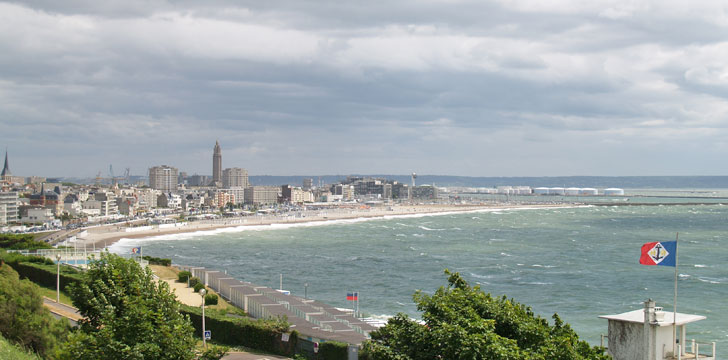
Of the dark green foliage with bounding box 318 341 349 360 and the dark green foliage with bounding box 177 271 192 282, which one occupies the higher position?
the dark green foliage with bounding box 318 341 349 360

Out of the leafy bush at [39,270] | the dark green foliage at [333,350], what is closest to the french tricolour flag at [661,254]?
the dark green foliage at [333,350]

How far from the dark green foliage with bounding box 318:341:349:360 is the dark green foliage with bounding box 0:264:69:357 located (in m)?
8.58

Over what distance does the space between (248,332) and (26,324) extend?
27.1ft

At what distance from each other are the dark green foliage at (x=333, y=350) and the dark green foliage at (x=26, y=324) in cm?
858

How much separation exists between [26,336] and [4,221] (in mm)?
124420

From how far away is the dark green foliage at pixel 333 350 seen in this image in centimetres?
2338

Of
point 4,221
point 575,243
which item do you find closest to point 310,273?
point 575,243

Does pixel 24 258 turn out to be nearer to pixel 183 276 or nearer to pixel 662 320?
pixel 183 276

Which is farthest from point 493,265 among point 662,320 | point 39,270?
point 662,320

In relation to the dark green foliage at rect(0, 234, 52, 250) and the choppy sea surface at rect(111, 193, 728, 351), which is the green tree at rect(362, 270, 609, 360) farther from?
the dark green foliage at rect(0, 234, 52, 250)

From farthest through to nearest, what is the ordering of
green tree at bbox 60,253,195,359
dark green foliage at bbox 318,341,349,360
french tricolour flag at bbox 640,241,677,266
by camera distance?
dark green foliage at bbox 318,341,349,360, french tricolour flag at bbox 640,241,677,266, green tree at bbox 60,253,195,359

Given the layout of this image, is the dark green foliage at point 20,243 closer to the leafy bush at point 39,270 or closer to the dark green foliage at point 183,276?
the leafy bush at point 39,270

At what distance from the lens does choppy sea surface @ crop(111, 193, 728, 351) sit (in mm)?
46656

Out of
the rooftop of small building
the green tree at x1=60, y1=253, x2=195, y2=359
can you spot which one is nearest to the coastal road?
the green tree at x1=60, y1=253, x2=195, y2=359
